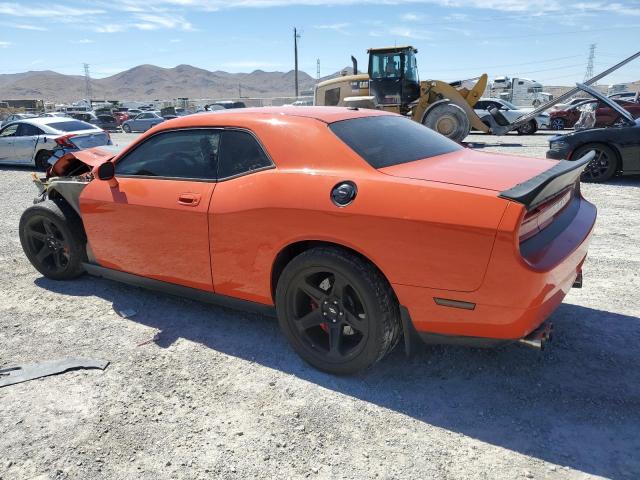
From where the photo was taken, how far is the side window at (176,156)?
3.42 metres

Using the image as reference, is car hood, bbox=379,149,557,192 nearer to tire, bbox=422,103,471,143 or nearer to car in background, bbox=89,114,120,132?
tire, bbox=422,103,471,143

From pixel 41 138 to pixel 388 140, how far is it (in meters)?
12.2

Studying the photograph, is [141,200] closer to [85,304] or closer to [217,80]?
[85,304]

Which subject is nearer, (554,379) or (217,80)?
(554,379)

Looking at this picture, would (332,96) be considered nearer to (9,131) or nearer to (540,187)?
(9,131)

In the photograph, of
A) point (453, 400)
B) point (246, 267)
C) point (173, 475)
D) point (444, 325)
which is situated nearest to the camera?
point (173, 475)

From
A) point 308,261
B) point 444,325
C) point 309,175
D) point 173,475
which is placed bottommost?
point 173,475

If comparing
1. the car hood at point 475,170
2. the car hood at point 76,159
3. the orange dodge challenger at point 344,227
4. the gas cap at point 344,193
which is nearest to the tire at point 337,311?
the orange dodge challenger at point 344,227

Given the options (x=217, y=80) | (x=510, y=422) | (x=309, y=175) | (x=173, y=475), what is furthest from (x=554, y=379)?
(x=217, y=80)

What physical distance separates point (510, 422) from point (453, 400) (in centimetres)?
32

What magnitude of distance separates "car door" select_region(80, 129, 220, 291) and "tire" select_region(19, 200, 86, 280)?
1.28ft

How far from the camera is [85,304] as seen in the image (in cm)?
427

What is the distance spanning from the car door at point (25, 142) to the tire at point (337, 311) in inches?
482

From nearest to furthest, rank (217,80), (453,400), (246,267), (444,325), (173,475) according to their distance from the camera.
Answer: (173,475) < (444,325) < (453,400) < (246,267) < (217,80)
